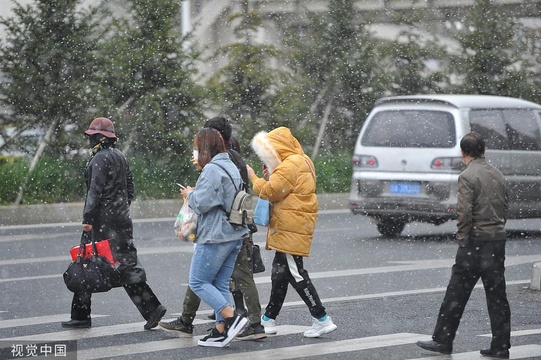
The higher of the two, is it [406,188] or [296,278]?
[406,188]

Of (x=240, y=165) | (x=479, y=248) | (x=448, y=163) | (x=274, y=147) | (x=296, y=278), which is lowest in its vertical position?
(x=296, y=278)

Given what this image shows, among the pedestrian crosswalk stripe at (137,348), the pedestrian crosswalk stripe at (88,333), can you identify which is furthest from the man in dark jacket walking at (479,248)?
the pedestrian crosswalk stripe at (88,333)

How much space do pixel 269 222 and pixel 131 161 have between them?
42.7ft

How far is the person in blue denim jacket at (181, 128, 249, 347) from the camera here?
8.23m

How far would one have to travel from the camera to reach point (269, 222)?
8766 mm

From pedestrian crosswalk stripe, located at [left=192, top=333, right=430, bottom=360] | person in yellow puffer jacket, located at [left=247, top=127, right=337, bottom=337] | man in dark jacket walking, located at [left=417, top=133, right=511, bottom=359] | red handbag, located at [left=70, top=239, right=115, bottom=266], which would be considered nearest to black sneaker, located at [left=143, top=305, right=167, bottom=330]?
red handbag, located at [left=70, top=239, right=115, bottom=266]

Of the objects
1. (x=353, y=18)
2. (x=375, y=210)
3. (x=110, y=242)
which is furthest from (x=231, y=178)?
(x=353, y=18)

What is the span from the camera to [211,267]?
829cm

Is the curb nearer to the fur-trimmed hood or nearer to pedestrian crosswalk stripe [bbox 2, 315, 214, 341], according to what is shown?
pedestrian crosswalk stripe [bbox 2, 315, 214, 341]

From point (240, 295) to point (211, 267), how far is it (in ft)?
2.44

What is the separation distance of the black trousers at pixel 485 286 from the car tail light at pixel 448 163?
7.63 metres

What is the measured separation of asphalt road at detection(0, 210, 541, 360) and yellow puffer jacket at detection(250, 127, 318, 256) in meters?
0.70

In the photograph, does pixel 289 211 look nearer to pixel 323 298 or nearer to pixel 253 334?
pixel 253 334

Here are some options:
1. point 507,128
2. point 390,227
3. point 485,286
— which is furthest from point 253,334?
point 507,128
